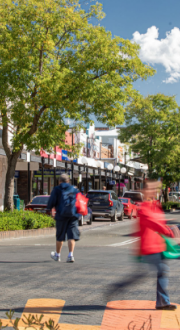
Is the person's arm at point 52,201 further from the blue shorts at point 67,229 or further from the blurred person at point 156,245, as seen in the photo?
the blurred person at point 156,245

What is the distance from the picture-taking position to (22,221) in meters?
16.8

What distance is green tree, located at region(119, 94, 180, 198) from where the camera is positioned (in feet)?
133

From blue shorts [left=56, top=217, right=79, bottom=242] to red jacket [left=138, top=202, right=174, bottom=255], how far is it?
4159 millimetres

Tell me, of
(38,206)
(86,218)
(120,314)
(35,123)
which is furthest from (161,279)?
(86,218)

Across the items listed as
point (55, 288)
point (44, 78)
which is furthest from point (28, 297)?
point (44, 78)

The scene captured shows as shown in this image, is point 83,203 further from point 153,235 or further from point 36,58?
point 36,58

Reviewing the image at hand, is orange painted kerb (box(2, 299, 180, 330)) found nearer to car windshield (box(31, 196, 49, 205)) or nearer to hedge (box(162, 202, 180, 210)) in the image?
car windshield (box(31, 196, 49, 205))

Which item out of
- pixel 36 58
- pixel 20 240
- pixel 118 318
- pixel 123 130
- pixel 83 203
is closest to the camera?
pixel 118 318

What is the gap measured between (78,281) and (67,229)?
205 cm

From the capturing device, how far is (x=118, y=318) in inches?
200

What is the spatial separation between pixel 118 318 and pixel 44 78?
1234 cm

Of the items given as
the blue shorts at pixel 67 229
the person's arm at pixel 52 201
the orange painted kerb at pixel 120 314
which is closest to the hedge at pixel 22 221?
the blue shorts at pixel 67 229

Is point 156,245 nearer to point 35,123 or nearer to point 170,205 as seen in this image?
point 35,123

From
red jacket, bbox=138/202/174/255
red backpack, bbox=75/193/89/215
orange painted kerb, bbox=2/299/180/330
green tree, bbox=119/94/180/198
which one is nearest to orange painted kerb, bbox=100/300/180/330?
orange painted kerb, bbox=2/299/180/330
